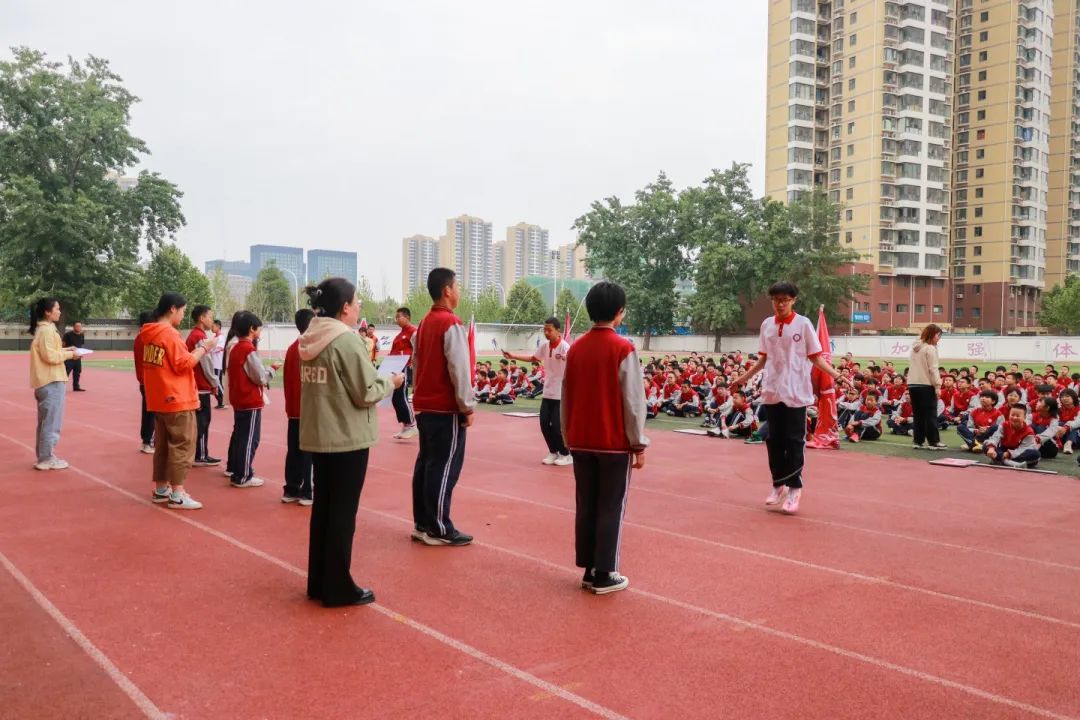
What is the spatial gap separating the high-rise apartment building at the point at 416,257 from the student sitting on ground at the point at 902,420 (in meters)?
138

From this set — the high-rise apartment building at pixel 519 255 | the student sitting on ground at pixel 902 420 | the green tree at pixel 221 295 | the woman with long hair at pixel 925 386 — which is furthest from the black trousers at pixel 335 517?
the high-rise apartment building at pixel 519 255

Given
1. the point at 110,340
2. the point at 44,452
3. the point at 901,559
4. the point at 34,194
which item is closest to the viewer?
the point at 901,559

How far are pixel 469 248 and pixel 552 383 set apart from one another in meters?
142

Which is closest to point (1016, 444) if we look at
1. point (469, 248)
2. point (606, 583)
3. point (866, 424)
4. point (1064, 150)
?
point (866, 424)

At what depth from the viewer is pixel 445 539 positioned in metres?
5.88

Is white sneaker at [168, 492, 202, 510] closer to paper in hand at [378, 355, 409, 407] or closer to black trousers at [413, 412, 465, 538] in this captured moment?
black trousers at [413, 412, 465, 538]

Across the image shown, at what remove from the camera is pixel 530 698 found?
3438 mm

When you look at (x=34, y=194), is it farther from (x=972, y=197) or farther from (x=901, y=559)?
(x=972, y=197)

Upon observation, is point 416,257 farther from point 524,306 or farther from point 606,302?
point 606,302

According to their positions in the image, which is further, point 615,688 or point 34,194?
point 34,194

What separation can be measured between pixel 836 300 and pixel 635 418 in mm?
56443

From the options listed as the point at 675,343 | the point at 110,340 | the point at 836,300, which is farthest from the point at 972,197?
the point at 110,340

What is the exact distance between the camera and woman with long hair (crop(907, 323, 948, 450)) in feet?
38.5

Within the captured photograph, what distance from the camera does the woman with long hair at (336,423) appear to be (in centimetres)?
448
